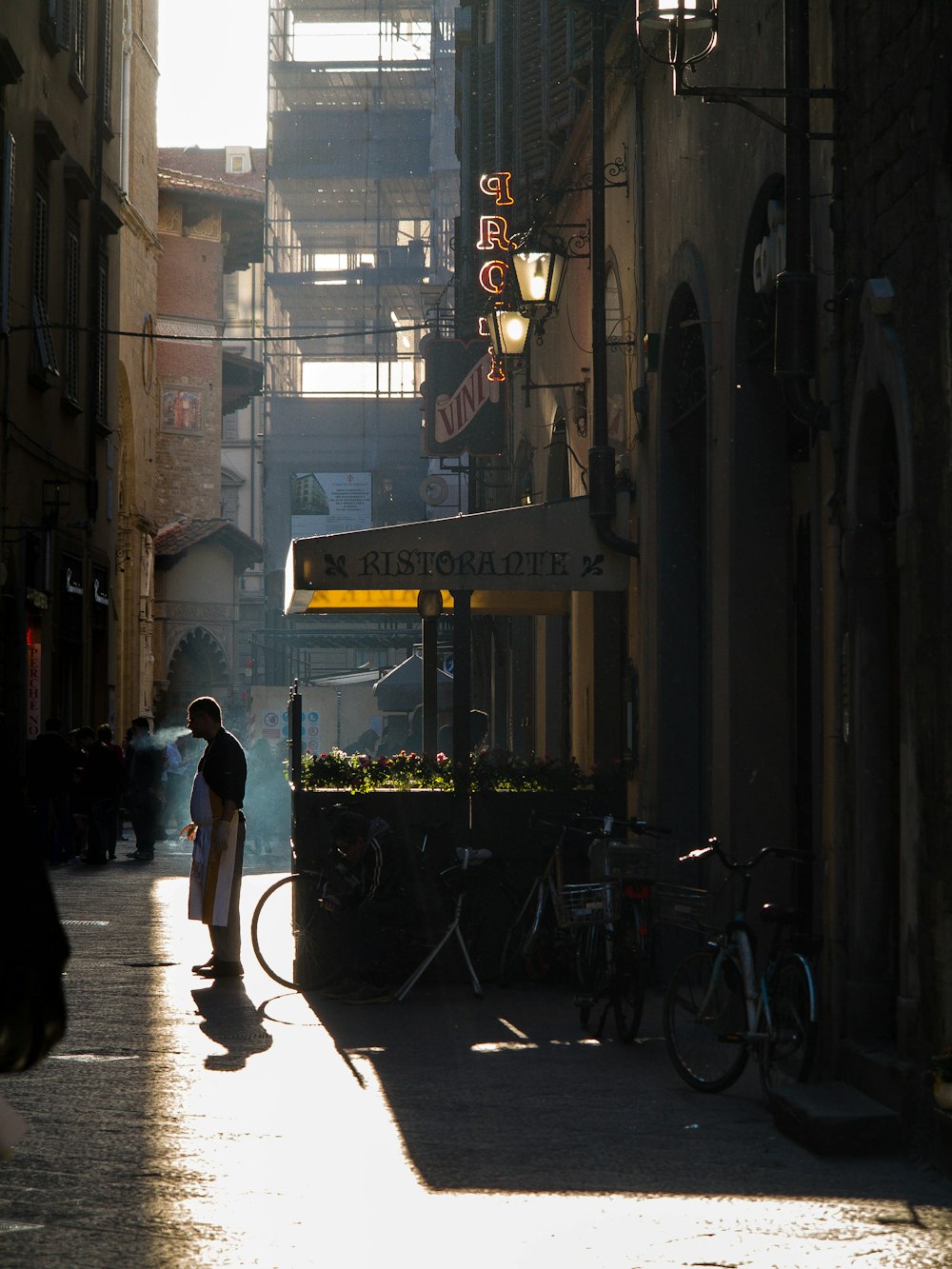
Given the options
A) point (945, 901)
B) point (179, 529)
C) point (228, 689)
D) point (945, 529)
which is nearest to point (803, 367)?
point (945, 529)

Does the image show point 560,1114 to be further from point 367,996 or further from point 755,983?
point 367,996

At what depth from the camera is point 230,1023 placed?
10.3m

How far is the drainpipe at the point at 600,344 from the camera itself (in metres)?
13.0

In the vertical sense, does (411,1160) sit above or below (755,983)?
below

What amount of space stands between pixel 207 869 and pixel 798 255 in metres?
5.97

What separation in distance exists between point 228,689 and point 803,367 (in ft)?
134

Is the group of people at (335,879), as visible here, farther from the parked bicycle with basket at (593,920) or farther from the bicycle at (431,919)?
the parked bicycle with basket at (593,920)

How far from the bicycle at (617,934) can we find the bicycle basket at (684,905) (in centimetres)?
14

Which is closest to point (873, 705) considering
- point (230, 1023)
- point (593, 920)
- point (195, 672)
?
point (593, 920)

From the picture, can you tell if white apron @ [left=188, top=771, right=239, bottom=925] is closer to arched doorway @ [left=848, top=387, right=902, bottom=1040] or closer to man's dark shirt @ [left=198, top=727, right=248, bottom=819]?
man's dark shirt @ [left=198, top=727, right=248, bottom=819]

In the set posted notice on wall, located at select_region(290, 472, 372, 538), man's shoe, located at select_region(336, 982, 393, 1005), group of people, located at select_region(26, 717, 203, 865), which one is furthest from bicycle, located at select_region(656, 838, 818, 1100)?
posted notice on wall, located at select_region(290, 472, 372, 538)

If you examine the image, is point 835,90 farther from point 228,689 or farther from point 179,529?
point 228,689

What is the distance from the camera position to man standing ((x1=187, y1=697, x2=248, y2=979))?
39.9 feet

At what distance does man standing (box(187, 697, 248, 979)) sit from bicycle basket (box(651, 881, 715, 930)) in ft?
10.9
